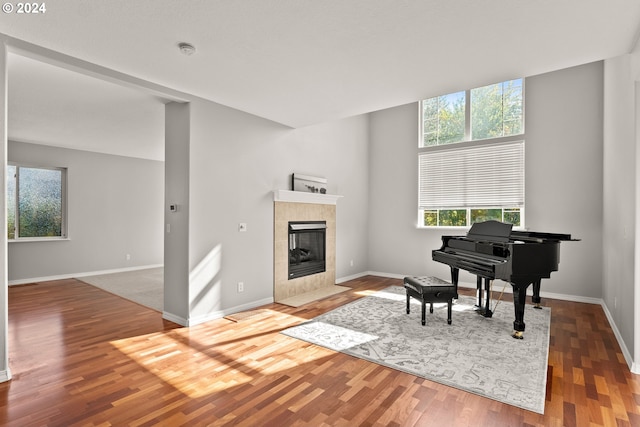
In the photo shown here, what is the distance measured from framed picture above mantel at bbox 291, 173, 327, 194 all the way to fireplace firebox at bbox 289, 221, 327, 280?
21.2 inches

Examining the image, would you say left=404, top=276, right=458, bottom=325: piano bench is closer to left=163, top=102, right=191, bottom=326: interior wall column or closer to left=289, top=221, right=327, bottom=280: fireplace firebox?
left=289, top=221, right=327, bottom=280: fireplace firebox

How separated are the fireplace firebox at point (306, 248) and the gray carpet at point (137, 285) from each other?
1.98m

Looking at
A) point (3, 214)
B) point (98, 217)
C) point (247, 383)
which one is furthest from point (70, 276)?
point (247, 383)

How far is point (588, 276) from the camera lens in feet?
15.8

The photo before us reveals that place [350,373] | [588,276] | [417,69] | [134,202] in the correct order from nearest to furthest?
[350,373], [417,69], [588,276], [134,202]

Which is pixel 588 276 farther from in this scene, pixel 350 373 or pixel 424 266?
pixel 350 373

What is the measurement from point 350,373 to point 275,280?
239 centimetres

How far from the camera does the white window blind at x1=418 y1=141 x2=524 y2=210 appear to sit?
5383mm

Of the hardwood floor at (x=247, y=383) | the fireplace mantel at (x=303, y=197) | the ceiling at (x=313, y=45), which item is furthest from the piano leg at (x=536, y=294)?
the fireplace mantel at (x=303, y=197)

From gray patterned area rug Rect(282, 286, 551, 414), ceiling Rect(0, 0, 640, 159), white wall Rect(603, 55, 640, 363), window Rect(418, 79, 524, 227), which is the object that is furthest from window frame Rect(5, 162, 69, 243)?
white wall Rect(603, 55, 640, 363)

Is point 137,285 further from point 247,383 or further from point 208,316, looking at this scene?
point 247,383

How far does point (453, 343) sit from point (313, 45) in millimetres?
2951

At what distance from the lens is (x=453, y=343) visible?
126 inches

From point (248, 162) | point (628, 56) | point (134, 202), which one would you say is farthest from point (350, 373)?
point (134, 202)
